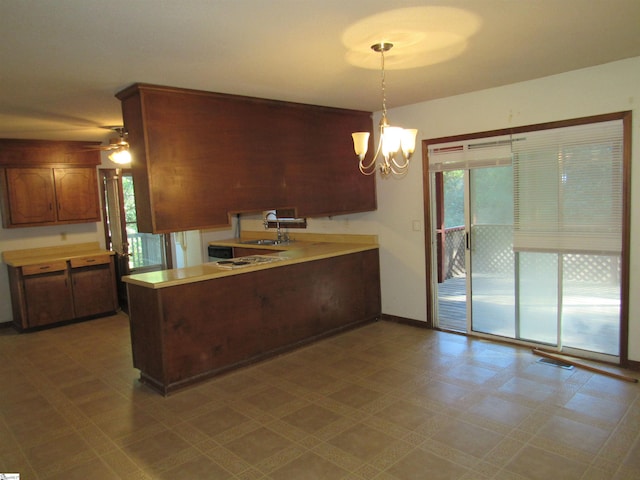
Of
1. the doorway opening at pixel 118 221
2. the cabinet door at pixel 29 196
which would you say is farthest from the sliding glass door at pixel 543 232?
the cabinet door at pixel 29 196

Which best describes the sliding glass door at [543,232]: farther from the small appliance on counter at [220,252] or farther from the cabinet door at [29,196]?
the cabinet door at [29,196]

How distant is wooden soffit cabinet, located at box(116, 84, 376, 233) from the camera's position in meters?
3.47

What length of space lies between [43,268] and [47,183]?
1148 millimetres

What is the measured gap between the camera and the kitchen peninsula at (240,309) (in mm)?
3613

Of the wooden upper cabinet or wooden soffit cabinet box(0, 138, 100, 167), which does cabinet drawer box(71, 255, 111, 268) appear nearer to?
the wooden upper cabinet

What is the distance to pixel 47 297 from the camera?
18.5 ft

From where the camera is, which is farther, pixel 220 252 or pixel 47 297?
pixel 220 252

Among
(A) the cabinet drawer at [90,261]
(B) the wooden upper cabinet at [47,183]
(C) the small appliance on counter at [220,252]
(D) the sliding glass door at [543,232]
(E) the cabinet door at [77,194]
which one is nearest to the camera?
(D) the sliding glass door at [543,232]

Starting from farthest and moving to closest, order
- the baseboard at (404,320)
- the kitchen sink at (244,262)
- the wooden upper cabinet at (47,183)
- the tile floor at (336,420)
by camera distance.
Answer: the wooden upper cabinet at (47,183) < the baseboard at (404,320) < the kitchen sink at (244,262) < the tile floor at (336,420)

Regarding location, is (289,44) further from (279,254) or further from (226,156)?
(279,254)

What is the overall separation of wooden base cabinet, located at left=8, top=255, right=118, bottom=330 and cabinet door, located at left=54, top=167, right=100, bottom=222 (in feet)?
2.15

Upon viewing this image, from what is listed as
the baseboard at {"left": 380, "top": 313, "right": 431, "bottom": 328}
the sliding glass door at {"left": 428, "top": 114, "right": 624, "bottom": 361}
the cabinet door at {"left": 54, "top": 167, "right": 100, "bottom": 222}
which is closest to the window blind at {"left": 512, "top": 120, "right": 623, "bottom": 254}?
the sliding glass door at {"left": 428, "top": 114, "right": 624, "bottom": 361}

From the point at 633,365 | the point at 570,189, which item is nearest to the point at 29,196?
the point at 570,189

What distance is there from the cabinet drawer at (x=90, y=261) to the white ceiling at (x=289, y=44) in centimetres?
230
